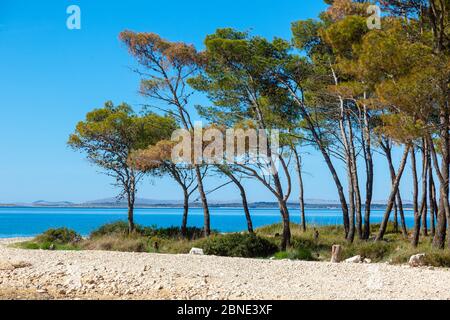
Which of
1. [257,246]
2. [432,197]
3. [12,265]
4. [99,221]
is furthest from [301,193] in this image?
[99,221]

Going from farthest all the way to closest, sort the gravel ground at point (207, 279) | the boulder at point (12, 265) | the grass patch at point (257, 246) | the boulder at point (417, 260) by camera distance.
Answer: the grass patch at point (257, 246) → the boulder at point (417, 260) → the boulder at point (12, 265) → the gravel ground at point (207, 279)

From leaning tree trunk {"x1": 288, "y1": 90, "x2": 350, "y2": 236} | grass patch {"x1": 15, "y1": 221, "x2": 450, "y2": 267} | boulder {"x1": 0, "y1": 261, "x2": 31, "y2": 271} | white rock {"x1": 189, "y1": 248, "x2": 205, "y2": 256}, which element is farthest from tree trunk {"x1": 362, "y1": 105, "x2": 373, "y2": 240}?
boulder {"x1": 0, "y1": 261, "x2": 31, "y2": 271}

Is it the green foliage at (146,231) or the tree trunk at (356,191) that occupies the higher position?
the tree trunk at (356,191)

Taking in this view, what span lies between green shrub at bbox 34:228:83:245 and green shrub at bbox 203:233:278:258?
5.75 meters

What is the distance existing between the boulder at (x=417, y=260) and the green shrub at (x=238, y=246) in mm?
3987

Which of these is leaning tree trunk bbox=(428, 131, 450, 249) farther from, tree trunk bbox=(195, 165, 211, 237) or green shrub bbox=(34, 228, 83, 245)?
green shrub bbox=(34, 228, 83, 245)

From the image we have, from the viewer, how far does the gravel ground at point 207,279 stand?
8328mm

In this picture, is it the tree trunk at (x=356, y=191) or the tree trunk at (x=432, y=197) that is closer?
the tree trunk at (x=356, y=191)

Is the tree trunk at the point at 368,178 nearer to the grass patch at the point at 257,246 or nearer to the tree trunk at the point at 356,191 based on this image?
the tree trunk at the point at 356,191

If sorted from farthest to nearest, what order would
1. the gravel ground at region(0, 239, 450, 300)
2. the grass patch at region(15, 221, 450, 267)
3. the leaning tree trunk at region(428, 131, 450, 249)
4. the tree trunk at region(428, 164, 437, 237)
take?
the tree trunk at region(428, 164, 437, 237)
the leaning tree trunk at region(428, 131, 450, 249)
the grass patch at region(15, 221, 450, 267)
the gravel ground at region(0, 239, 450, 300)

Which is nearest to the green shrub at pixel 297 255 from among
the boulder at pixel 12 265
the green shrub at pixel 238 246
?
the green shrub at pixel 238 246

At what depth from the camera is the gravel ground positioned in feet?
27.3

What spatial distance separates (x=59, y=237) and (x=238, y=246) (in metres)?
7.60

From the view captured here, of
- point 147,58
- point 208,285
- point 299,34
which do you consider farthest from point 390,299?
point 147,58
